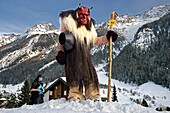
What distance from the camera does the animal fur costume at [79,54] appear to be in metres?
4.54

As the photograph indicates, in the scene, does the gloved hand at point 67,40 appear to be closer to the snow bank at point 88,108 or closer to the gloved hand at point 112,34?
the gloved hand at point 112,34

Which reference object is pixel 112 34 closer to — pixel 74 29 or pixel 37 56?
pixel 74 29

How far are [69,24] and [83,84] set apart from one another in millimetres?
1137

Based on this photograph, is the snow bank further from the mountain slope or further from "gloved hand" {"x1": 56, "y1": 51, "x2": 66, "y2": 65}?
the mountain slope

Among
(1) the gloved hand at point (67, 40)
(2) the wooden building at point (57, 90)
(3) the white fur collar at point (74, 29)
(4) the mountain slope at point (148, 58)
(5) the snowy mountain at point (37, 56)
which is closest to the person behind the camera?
(1) the gloved hand at point (67, 40)

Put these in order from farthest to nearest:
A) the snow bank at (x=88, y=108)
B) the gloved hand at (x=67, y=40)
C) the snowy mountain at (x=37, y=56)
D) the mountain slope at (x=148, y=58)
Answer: the snowy mountain at (x=37, y=56) < the mountain slope at (x=148, y=58) < the gloved hand at (x=67, y=40) < the snow bank at (x=88, y=108)

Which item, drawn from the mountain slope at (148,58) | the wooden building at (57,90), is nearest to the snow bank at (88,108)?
the wooden building at (57,90)

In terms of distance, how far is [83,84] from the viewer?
183 inches

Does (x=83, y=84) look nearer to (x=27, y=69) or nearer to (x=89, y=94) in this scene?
(x=89, y=94)

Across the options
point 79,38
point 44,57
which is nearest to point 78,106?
point 79,38

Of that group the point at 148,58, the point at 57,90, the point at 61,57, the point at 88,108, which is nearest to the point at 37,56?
the point at 148,58

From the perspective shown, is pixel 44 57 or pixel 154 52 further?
pixel 44 57

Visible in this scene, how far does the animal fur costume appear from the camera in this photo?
454cm

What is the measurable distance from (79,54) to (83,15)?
79 centimetres
